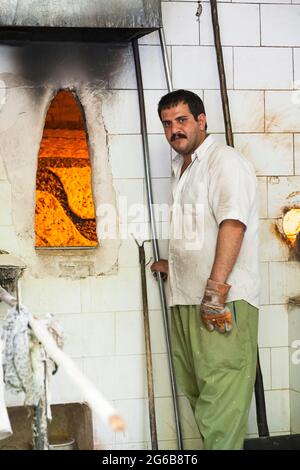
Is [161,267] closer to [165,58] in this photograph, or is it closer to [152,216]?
[152,216]

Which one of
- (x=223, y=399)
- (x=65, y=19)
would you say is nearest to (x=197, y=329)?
(x=223, y=399)

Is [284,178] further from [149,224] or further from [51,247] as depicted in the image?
[51,247]

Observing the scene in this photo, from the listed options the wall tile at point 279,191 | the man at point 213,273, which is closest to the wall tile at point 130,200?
the man at point 213,273

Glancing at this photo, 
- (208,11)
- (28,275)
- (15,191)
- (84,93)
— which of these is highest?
(208,11)

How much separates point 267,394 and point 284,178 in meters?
1.07

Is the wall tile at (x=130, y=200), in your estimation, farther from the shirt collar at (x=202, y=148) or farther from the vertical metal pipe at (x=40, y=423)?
the vertical metal pipe at (x=40, y=423)

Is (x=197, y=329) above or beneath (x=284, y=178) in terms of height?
beneath

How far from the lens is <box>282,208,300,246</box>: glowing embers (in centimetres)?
420

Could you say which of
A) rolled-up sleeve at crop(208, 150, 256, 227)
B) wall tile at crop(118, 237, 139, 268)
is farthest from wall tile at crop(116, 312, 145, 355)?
rolled-up sleeve at crop(208, 150, 256, 227)

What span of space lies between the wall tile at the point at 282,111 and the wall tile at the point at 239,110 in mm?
40

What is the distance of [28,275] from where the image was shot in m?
3.98

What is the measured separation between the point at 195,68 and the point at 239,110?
30 centimetres

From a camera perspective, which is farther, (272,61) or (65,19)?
(272,61)

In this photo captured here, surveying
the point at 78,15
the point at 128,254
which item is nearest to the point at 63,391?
the point at 128,254
